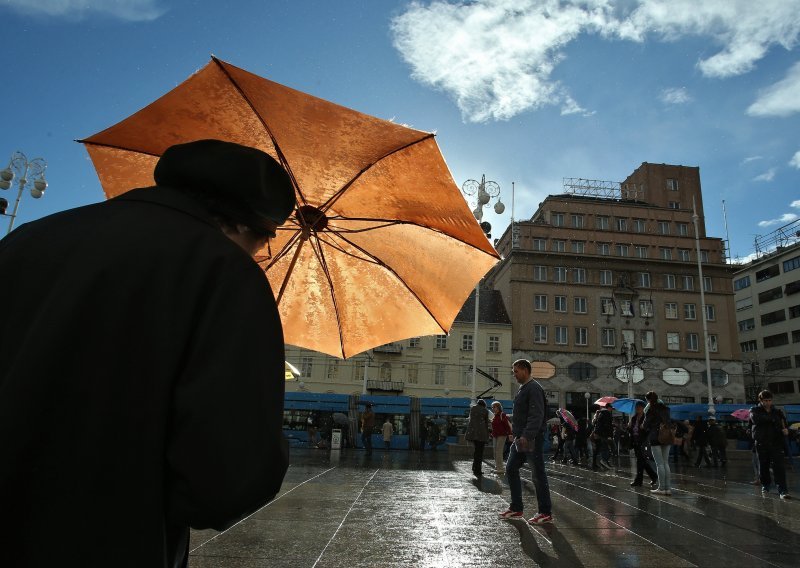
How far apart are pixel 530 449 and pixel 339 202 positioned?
167 inches

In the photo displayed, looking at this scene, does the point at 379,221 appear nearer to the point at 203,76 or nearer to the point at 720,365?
the point at 203,76

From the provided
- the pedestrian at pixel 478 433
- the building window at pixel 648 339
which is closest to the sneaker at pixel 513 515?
the pedestrian at pixel 478 433

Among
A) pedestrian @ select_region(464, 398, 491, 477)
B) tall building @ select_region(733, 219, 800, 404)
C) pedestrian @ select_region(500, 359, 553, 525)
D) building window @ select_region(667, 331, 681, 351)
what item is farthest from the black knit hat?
tall building @ select_region(733, 219, 800, 404)

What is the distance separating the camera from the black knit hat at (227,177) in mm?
1330

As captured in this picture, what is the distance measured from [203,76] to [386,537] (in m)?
4.57

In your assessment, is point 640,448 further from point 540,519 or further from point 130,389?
point 130,389

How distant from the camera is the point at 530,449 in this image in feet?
21.6

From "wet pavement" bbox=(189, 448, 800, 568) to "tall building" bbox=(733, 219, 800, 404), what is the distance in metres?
62.0

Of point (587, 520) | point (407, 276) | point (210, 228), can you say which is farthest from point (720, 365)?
point (210, 228)

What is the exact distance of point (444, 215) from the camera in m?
4.10

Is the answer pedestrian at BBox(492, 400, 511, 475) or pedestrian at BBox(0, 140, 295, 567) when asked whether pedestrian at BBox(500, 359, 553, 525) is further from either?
pedestrian at BBox(492, 400, 511, 475)

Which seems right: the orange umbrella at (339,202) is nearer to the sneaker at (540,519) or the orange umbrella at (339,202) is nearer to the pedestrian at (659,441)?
the sneaker at (540,519)

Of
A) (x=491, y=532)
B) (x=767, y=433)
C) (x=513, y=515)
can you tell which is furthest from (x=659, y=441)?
(x=491, y=532)

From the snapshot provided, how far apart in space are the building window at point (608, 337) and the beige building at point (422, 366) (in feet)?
28.0
